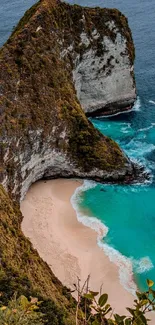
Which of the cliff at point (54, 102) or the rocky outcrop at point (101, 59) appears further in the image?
the rocky outcrop at point (101, 59)

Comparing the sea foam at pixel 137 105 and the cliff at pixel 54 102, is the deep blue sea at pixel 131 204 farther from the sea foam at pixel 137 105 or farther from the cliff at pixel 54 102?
the cliff at pixel 54 102

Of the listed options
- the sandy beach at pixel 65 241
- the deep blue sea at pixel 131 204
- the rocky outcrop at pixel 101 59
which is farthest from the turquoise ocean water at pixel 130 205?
the rocky outcrop at pixel 101 59

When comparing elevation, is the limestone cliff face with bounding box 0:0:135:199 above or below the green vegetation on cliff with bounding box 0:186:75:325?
above

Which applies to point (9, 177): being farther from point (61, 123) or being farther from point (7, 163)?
point (61, 123)

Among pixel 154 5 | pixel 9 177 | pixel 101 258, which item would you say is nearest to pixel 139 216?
pixel 101 258

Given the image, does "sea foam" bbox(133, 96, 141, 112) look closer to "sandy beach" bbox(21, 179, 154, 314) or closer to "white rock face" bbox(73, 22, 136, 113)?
"white rock face" bbox(73, 22, 136, 113)

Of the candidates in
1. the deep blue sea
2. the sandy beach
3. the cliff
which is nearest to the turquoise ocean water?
the deep blue sea

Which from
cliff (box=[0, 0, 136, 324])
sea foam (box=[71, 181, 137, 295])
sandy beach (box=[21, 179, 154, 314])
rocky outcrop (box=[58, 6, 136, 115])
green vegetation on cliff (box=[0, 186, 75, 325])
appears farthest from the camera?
rocky outcrop (box=[58, 6, 136, 115])
